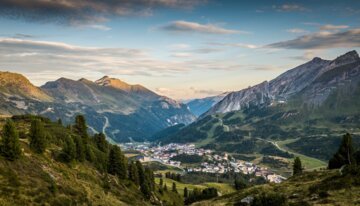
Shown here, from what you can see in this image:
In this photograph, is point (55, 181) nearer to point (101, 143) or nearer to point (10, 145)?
point (10, 145)

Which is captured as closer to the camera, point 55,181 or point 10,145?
point 10,145

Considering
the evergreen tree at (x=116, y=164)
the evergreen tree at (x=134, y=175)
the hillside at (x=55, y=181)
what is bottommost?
the evergreen tree at (x=134, y=175)

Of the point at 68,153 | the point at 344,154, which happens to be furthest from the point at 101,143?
the point at 344,154

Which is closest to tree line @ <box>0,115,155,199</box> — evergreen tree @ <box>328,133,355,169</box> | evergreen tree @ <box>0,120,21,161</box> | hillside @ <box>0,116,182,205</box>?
evergreen tree @ <box>0,120,21,161</box>

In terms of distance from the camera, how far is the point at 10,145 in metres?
79.1

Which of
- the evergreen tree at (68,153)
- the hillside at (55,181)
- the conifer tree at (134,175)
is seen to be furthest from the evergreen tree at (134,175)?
the evergreen tree at (68,153)

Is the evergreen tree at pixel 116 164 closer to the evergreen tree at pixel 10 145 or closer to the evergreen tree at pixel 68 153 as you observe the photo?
the evergreen tree at pixel 68 153

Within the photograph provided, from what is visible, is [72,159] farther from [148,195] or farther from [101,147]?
[101,147]

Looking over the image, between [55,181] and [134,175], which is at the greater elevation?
[55,181]

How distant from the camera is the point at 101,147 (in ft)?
528

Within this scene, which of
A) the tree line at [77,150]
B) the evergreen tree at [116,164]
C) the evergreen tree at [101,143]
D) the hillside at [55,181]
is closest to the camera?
the hillside at [55,181]

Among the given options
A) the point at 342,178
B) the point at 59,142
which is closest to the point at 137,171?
the point at 59,142

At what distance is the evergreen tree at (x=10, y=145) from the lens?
78.2 meters

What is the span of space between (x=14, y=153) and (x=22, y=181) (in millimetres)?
10500
